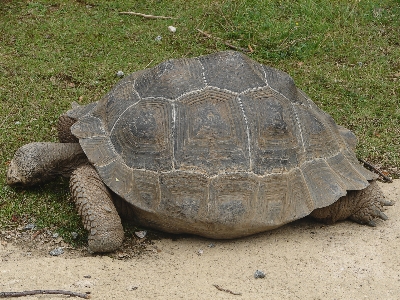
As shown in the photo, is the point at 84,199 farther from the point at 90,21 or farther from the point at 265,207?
the point at 90,21

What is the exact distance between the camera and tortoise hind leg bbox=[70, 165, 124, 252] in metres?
4.49

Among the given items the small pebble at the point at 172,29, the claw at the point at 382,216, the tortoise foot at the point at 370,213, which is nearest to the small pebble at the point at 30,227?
the tortoise foot at the point at 370,213

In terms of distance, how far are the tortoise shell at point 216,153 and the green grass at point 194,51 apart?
3.27ft

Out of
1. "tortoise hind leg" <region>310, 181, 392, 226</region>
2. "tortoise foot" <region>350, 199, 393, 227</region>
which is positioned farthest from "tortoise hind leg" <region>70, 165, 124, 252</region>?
"tortoise foot" <region>350, 199, 393, 227</region>

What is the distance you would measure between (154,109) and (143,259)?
3.72 ft

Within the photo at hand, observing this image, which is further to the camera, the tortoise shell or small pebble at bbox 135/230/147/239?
small pebble at bbox 135/230/147/239

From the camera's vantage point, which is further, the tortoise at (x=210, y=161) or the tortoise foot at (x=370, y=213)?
the tortoise foot at (x=370, y=213)

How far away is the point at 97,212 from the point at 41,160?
857 mm

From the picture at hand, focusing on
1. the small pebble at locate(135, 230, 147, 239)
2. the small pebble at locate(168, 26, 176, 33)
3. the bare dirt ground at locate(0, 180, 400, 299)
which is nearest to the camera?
the bare dirt ground at locate(0, 180, 400, 299)

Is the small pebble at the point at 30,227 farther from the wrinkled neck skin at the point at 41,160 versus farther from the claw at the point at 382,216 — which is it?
the claw at the point at 382,216

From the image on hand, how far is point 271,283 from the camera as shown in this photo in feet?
13.8

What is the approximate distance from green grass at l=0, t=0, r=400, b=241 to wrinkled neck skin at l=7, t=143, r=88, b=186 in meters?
0.19

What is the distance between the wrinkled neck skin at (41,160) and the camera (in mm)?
5090

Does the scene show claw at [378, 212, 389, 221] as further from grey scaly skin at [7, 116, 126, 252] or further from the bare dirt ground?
grey scaly skin at [7, 116, 126, 252]
